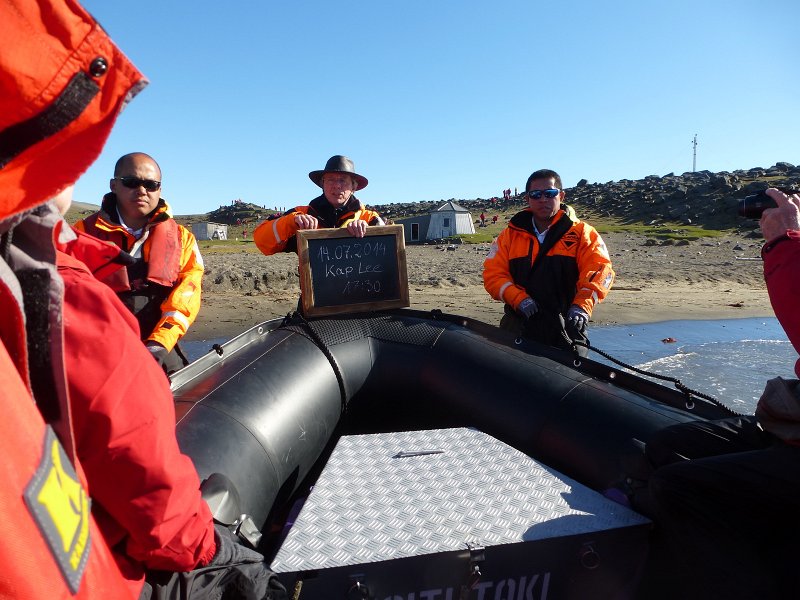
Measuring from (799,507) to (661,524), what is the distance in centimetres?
38

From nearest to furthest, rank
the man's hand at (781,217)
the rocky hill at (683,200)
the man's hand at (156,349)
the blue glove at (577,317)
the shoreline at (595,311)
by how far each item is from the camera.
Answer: the man's hand at (781,217)
the man's hand at (156,349)
the blue glove at (577,317)
the shoreline at (595,311)
the rocky hill at (683,200)

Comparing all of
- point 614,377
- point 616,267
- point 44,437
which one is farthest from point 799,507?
point 616,267

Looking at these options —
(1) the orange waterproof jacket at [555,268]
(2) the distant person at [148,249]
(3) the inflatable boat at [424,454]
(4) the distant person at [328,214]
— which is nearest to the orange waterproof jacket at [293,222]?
(4) the distant person at [328,214]

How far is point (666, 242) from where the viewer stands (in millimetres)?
21000

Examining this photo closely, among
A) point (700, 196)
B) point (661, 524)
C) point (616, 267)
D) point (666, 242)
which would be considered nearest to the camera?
point (661, 524)

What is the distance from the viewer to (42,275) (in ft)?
2.77

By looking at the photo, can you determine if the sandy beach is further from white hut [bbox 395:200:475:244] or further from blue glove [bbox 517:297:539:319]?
white hut [bbox 395:200:475:244]

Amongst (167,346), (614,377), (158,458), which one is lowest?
(614,377)

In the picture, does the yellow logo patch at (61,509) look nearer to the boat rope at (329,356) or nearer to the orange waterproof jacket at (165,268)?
the orange waterproof jacket at (165,268)

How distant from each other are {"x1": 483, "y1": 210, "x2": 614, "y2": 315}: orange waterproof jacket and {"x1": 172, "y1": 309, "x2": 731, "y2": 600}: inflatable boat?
0.55 metres

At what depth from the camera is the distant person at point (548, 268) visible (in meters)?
Answer: 3.62

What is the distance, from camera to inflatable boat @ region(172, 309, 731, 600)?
1.70 m

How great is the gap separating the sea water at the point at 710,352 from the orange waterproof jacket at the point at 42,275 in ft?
17.4

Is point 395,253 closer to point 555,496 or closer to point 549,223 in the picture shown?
point 549,223
